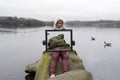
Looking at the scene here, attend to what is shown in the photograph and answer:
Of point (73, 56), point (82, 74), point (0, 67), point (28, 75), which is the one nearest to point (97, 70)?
point (28, 75)

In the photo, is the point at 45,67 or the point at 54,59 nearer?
the point at 54,59

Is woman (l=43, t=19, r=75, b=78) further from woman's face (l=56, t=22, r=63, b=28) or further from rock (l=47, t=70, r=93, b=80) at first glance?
rock (l=47, t=70, r=93, b=80)

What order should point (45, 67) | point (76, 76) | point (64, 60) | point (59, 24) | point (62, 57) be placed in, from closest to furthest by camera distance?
point (76, 76) → point (59, 24) → point (64, 60) → point (62, 57) → point (45, 67)

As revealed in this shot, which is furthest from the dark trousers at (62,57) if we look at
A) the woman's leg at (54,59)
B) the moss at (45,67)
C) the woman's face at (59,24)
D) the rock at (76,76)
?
the rock at (76,76)

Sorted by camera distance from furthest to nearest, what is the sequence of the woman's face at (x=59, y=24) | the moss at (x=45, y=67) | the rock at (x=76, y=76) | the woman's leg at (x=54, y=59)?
the moss at (x=45, y=67)
the woman's leg at (x=54, y=59)
the woman's face at (x=59, y=24)
the rock at (x=76, y=76)

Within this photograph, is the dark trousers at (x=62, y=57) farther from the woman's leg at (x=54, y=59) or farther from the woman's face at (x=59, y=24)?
the woman's face at (x=59, y=24)

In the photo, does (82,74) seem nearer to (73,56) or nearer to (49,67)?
(49,67)

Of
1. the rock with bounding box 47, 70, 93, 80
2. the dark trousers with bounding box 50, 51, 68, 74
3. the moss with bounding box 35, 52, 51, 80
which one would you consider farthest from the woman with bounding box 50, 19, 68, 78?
the rock with bounding box 47, 70, 93, 80

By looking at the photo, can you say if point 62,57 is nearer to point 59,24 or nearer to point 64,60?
point 64,60

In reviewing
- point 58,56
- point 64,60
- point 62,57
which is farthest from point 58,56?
point 64,60

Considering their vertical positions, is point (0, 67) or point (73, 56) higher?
point (73, 56)

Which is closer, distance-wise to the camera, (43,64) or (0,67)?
(43,64)

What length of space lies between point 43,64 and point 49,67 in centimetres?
40

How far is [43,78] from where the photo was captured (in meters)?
12.1
